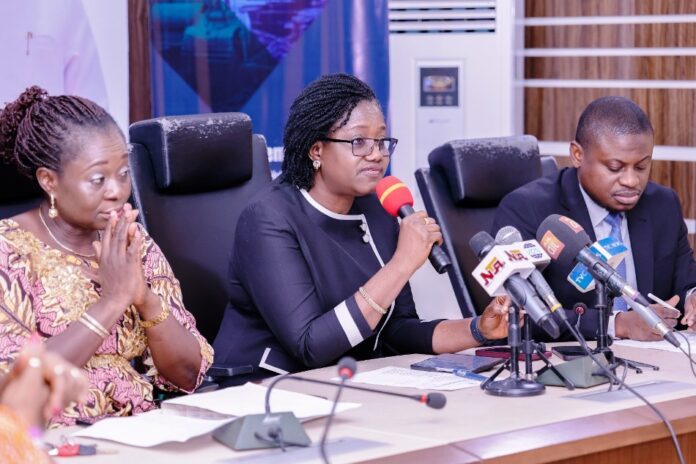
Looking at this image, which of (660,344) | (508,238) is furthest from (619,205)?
(508,238)

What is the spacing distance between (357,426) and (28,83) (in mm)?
2265

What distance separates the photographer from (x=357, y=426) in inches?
77.4

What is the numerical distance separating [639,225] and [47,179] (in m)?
1.67

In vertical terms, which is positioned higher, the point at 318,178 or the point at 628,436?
the point at 318,178

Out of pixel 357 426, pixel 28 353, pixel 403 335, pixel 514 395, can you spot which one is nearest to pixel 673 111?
pixel 403 335

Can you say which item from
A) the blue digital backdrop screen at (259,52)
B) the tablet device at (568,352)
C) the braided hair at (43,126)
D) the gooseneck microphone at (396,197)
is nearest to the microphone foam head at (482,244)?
the gooseneck microphone at (396,197)

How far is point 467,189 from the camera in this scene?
11.2 ft

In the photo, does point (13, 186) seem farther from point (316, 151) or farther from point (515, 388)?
point (515, 388)

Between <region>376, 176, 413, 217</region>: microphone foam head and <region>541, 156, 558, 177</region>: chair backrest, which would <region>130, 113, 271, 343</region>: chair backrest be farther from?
<region>541, 156, 558, 177</region>: chair backrest

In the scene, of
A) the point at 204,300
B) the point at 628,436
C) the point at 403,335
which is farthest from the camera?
the point at 204,300

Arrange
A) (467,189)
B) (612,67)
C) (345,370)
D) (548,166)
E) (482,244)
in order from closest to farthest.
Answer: (345,370) < (482,244) < (467,189) < (548,166) < (612,67)

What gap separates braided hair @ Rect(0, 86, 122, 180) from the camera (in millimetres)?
2342

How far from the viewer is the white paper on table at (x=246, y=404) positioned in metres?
1.95

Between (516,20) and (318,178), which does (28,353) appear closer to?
(318,178)
